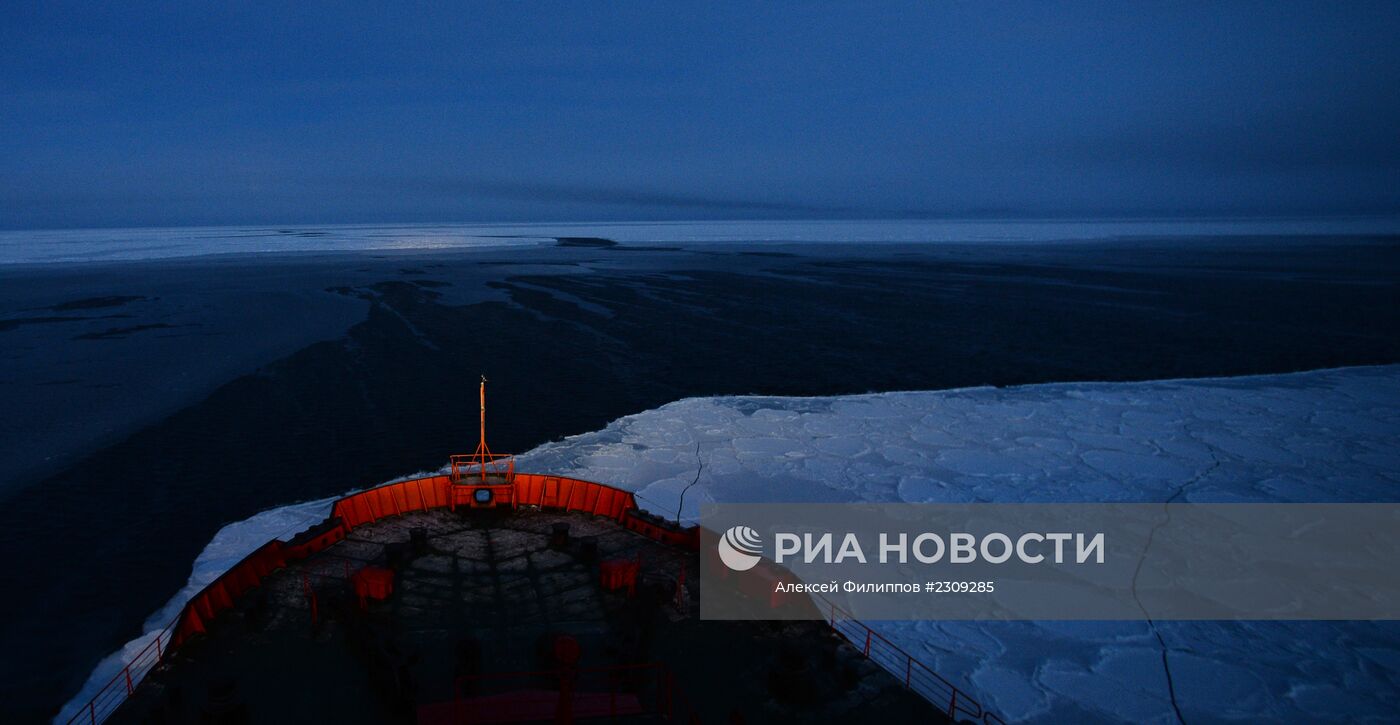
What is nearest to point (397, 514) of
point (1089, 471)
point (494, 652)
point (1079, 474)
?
point (494, 652)

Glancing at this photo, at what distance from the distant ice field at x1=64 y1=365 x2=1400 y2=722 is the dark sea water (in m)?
1.72

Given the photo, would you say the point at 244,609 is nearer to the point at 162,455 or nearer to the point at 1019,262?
the point at 162,455

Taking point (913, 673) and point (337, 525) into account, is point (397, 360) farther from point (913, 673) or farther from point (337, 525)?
point (913, 673)

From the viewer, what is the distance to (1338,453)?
17.9 metres

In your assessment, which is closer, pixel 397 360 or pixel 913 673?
pixel 913 673

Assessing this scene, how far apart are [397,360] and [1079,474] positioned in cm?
2244

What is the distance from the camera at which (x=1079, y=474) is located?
16.5 metres

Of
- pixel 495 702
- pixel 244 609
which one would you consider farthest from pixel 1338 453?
pixel 244 609

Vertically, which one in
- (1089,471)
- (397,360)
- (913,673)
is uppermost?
(397,360)

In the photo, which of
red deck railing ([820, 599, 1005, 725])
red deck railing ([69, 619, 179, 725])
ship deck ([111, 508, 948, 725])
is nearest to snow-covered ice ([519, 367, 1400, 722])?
red deck railing ([820, 599, 1005, 725])

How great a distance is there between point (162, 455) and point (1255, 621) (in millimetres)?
22376
